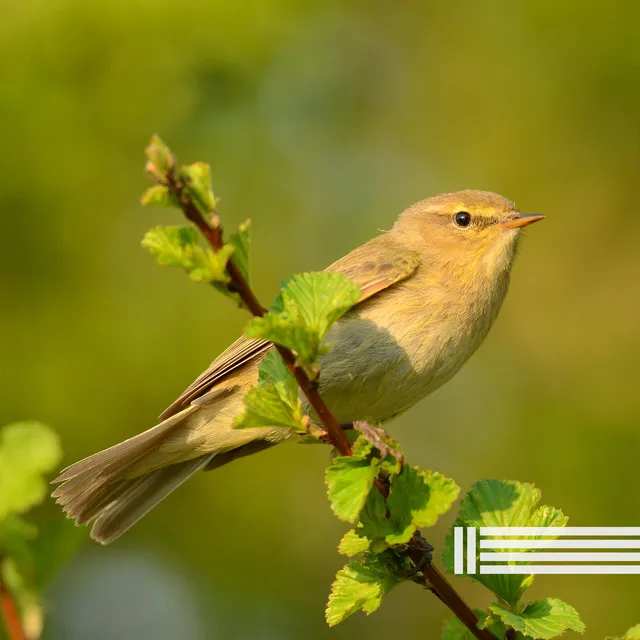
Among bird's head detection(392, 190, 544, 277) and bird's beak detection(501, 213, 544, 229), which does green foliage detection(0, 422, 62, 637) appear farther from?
bird's beak detection(501, 213, 544, 229)

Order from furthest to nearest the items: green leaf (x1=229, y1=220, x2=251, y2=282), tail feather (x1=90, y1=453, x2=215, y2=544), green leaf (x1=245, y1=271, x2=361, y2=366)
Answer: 1. tail feather (x1=90, y1=453, x2=215, y2=544)
2. green leaf (x1=245, y1=271, x2=361, y2=366)
3. green leaf (x1=229, y1=220, x2=251, y2=282)

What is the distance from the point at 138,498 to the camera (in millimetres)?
3635

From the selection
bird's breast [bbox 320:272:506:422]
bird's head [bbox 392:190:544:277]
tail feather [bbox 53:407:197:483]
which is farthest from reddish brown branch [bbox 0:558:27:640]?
bird's head [bbox 392:190:544:277]

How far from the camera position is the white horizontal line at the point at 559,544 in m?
2.18

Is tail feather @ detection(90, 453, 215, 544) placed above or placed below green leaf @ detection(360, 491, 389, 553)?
above

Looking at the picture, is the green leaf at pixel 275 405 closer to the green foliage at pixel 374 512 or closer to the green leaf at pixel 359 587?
the green foliage at pixel 374 512

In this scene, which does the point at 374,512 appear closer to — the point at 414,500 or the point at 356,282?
the point at 414,500

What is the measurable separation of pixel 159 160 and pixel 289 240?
359 cm

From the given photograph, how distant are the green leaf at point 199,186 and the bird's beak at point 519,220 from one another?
8.25ft

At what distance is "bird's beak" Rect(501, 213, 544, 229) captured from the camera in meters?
3.89

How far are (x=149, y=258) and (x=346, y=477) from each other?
2865 millimetres

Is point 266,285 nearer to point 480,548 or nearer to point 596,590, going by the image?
point 596,590

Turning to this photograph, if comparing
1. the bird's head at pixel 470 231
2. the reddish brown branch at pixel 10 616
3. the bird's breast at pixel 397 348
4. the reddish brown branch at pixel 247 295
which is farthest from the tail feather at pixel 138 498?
the reddish brown branch at pixel 10 616

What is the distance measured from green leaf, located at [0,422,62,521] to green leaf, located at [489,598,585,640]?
1076 mm
